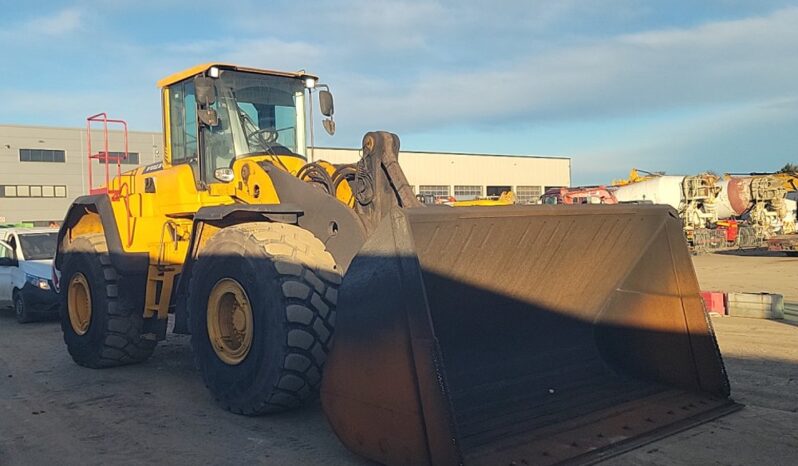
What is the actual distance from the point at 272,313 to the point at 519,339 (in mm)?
1855

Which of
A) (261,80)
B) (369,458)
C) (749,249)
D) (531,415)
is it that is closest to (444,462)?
(369,458)

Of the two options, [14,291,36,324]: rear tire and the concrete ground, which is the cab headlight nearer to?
[14,291,36,324]: rear tire

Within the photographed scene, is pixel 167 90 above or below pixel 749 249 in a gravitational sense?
above

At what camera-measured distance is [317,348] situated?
5078 millimetres

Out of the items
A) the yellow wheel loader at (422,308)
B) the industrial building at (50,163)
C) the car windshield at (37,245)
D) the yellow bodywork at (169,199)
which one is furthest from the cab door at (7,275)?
the industrial building at (50,163)

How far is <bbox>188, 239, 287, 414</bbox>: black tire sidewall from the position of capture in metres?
5.13

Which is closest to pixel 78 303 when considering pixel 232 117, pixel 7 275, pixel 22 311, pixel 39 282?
pixel 232 117

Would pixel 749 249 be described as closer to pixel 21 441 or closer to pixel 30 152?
pixel 21 441

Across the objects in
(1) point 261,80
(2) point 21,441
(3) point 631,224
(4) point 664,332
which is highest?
(1) point 261,80

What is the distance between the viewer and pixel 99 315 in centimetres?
779

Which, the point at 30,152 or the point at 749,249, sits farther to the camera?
the point at 30,152

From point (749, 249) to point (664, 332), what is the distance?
23.2m

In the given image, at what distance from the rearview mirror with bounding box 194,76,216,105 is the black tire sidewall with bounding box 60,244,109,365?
254 cm

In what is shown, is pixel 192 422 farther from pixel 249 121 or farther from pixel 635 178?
pixel 635 178
